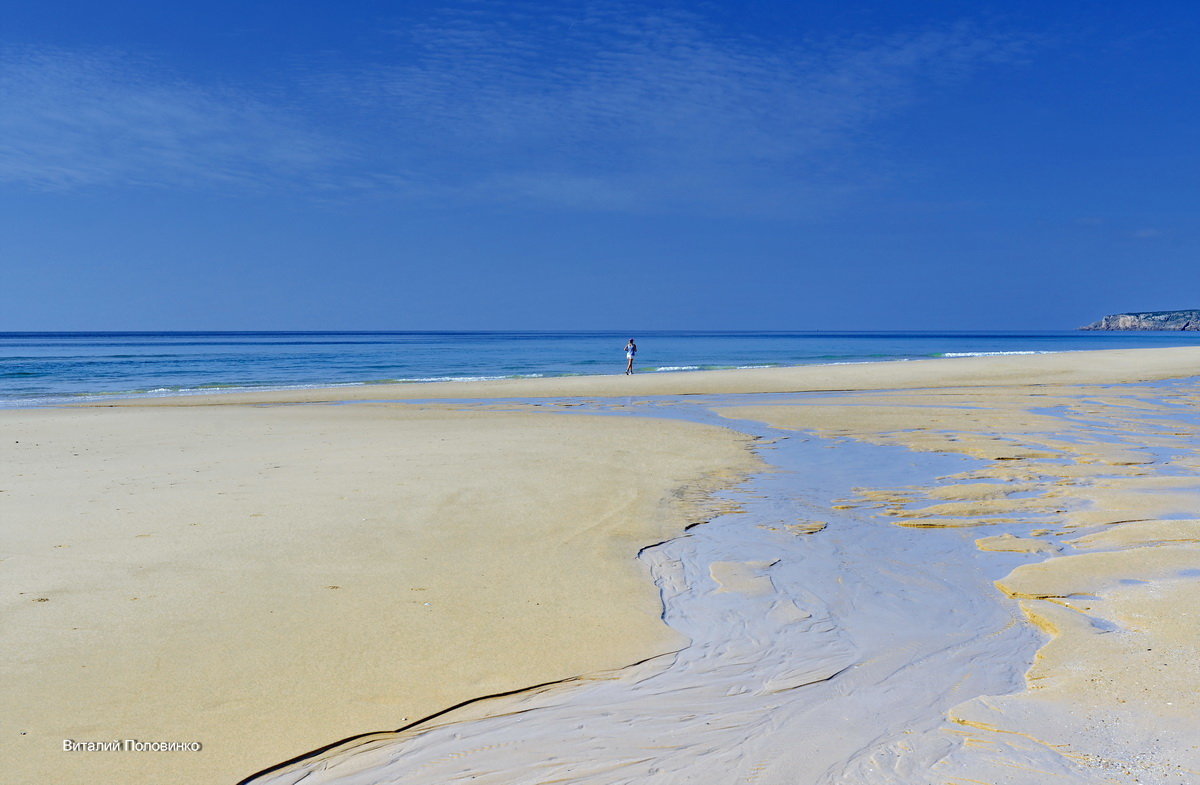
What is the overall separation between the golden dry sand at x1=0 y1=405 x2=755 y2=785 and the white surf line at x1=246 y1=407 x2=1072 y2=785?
0.30 m

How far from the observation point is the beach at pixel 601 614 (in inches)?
150

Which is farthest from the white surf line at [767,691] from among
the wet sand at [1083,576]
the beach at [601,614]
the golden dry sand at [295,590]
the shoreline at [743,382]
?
the shoreline at [743,382]

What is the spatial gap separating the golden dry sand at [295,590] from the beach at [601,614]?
0.03 m

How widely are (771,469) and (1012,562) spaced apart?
4.78 metres

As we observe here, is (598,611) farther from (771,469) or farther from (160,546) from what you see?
(771,469)

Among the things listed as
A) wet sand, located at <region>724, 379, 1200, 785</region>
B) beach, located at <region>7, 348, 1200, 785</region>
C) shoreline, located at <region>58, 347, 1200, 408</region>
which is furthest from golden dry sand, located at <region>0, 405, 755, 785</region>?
shoreline, located at <region>58, 347, 1200, 408</region>

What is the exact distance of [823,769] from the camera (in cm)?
366

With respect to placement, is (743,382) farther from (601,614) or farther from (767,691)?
(767,691)

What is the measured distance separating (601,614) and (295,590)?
2151mm

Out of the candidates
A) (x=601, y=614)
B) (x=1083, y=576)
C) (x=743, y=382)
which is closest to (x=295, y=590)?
(x=601, y=614)

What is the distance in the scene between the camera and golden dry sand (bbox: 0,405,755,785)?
13.1 feet

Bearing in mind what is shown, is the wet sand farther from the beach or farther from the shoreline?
the shoreline

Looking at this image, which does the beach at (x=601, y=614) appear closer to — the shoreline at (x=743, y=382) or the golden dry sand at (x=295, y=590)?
the golden dry sand at (x=295, y=590)

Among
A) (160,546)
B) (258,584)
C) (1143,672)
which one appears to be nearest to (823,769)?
(1143,672)
